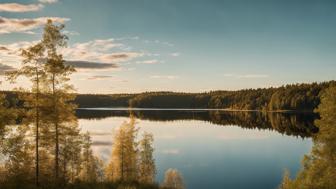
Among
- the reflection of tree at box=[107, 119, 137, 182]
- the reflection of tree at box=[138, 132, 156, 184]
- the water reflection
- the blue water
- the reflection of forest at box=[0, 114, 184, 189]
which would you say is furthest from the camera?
the blue water

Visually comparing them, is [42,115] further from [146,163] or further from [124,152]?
[146,163]

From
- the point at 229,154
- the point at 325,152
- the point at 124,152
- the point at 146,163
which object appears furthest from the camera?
the point at 229,154

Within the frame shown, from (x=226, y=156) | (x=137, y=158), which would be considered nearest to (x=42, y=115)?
(x=137, y=158)

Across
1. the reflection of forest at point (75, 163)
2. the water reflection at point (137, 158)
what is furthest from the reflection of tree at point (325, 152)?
the reflection of forest at point (75, 163)

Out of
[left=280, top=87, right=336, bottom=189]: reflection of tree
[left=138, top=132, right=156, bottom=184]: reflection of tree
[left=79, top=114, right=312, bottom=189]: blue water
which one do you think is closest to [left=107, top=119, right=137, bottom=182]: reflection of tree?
[left=138, top=132, right=156, bottom=184]: reflection of tree

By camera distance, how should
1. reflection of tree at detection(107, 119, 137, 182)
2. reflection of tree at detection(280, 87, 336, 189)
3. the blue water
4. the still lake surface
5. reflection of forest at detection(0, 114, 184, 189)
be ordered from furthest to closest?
the still lake surface, the blue water, reflection of tree at detection(107, 119, 137, 182), reflection of forest at detection(0, 114, 184, 189), reflection of tree at detection(280, 87, 336, 189)

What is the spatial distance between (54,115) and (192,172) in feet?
A: 150

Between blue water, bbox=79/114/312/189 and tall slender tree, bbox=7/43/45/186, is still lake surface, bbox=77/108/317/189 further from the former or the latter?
tall slender tree, bbox=7/43/45/186

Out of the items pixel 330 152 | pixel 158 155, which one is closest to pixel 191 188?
A: pixel 158 155

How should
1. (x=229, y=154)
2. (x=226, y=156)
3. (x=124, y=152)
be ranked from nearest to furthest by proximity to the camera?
(x=124, y=152) → (x=226, y=156) → (x=229, y=154)

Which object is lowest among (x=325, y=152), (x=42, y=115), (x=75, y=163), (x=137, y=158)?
(x=137, y=158)

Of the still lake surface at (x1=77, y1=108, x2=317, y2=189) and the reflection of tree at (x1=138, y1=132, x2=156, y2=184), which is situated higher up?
the reflection of tree at (x1=138, y1=132, x2=156, y2=184)

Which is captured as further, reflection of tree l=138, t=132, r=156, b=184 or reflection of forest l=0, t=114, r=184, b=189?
reflection of tree l=138, t=132, r=156, b=184

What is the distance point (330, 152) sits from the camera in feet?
94.3
